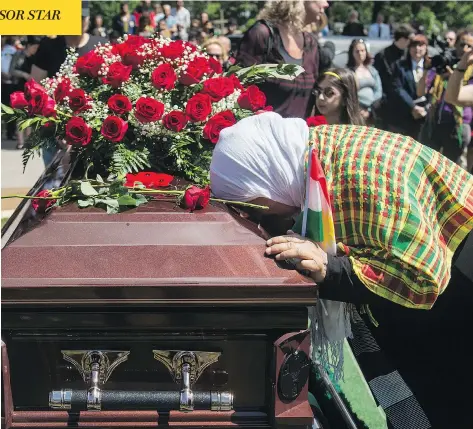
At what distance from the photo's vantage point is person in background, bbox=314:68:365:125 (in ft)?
12.6

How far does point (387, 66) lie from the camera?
7.63 m

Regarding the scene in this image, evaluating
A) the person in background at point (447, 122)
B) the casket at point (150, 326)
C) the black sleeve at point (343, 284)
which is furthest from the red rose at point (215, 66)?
the person in background at point (447, 122)

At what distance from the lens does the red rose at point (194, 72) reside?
7.79ft

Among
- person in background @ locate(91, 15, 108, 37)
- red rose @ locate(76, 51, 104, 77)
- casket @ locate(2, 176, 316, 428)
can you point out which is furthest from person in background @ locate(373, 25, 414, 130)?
casket @ locate(2, 176, 316, 428)

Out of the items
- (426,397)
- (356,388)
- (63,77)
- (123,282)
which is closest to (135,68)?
(63,77)

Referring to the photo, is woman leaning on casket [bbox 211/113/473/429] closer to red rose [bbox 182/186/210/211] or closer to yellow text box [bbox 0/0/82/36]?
red rose [bbox 182/186/210/211]

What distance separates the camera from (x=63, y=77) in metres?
2.58

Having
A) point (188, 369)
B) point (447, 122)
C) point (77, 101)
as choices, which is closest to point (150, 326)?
point (188, 369)

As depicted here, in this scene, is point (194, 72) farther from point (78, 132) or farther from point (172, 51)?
point (78, 132)

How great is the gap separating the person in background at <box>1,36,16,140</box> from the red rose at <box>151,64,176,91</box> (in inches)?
280

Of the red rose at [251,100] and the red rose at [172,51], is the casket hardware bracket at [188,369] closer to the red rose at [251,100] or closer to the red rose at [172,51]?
the red rose at [251,100]

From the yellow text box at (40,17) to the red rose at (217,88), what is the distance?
0.57m

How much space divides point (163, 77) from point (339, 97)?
1.75 m

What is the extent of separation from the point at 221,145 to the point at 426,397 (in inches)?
40.1
